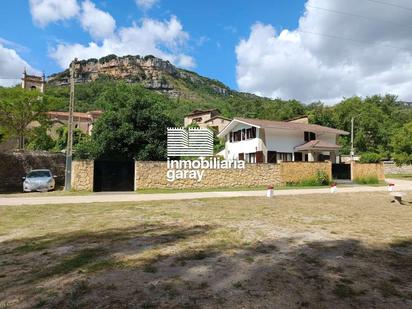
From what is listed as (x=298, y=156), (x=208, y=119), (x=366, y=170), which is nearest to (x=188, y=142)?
(x=298, y=156)

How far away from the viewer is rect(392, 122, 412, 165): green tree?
37.5m

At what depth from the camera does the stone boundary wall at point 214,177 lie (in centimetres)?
2111

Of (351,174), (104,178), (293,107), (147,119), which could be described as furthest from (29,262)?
(293,107)

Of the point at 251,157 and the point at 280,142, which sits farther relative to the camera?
the point at 251,157

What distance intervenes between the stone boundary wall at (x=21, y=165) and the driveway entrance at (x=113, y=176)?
18.0ft

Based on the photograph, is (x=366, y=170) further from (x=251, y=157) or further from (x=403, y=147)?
(x=403, y=147)

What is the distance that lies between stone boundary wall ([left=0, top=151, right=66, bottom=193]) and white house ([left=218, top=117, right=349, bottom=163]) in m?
17.8

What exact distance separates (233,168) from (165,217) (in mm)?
13695

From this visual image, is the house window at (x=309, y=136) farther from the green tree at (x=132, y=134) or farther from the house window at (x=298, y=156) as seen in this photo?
the green tree at (x=132, y=134)

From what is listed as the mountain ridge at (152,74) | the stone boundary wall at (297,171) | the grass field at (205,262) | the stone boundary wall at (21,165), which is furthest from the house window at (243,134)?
the mountain ridge at (152,74)

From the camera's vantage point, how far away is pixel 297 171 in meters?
25.2

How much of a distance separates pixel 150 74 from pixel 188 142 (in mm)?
125966

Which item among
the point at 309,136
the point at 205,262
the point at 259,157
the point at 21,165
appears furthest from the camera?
the point at 309,136

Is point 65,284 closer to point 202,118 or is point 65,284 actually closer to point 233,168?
point 233,168
